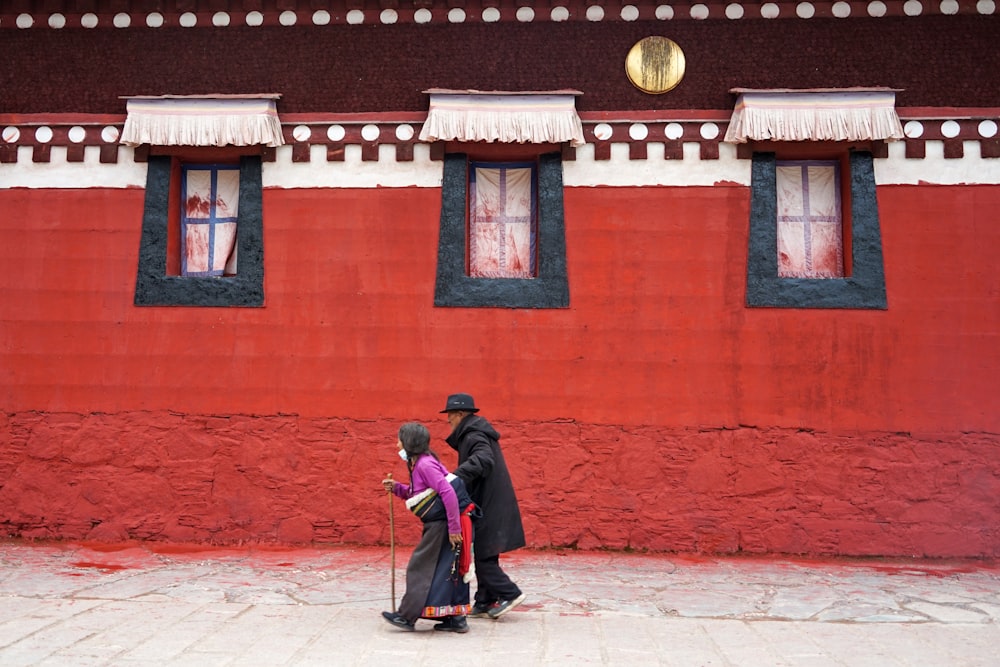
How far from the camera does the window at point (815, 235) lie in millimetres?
8938

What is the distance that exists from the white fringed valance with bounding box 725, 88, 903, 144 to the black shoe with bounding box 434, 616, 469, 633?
205 inches

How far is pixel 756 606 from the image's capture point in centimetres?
685

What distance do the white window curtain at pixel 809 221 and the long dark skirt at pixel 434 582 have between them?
15.6 feet

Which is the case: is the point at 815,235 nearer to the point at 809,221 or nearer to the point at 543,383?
the point at 809,221

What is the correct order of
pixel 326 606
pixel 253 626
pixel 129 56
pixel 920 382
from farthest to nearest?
pixel 129 56
pixel 920 382
pixel 326 606
pixel 253 626

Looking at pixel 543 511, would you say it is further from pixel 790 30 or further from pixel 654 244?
pixel 790 30

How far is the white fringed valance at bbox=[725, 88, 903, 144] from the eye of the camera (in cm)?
884

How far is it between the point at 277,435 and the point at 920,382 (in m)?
5.91

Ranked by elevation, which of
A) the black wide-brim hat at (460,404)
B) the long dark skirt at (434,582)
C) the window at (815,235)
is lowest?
the long dark skirt at (434,582)

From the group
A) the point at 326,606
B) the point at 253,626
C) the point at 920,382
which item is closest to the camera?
the point at 253,626

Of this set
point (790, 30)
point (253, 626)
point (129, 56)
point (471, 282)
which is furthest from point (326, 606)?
point (790, 30)

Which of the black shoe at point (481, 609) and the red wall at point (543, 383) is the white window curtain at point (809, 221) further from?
the black shoe at point (481, 609)

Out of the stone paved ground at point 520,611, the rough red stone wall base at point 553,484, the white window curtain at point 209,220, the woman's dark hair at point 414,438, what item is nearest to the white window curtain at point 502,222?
the rough red stone wall base at point 553,484

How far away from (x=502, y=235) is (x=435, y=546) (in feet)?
13.6
